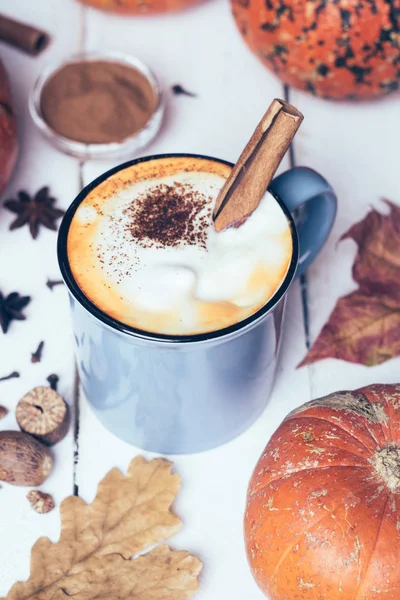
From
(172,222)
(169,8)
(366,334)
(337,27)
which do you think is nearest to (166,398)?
(172,222)

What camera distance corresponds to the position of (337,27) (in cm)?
108

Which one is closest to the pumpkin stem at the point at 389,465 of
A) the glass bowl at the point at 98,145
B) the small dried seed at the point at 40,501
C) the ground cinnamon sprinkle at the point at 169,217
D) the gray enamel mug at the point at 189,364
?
the gray enamel mug at the point at 189,364

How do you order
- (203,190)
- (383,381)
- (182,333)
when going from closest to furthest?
(182,333)
(203,190)
(383,381)

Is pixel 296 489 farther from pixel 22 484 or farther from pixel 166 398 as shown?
pixel 22 484

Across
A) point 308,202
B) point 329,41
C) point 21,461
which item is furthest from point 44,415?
point 329,41

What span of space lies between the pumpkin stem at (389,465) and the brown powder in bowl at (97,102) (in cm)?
60

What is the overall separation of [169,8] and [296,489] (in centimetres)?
86

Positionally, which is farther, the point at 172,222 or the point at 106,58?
the point at 106,58

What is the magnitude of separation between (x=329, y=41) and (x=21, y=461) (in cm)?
68

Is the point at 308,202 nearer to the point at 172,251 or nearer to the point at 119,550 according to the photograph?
the point at 172,251

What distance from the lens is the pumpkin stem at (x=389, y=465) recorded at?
728 millimetres

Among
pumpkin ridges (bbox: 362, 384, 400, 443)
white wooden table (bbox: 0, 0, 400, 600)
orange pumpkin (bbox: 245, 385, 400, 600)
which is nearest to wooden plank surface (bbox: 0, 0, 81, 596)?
white wooden table (bbox: 0, 0, 400, 600)

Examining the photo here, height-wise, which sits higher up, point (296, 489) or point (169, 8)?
point (169, 8)

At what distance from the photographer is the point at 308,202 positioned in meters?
0.93
